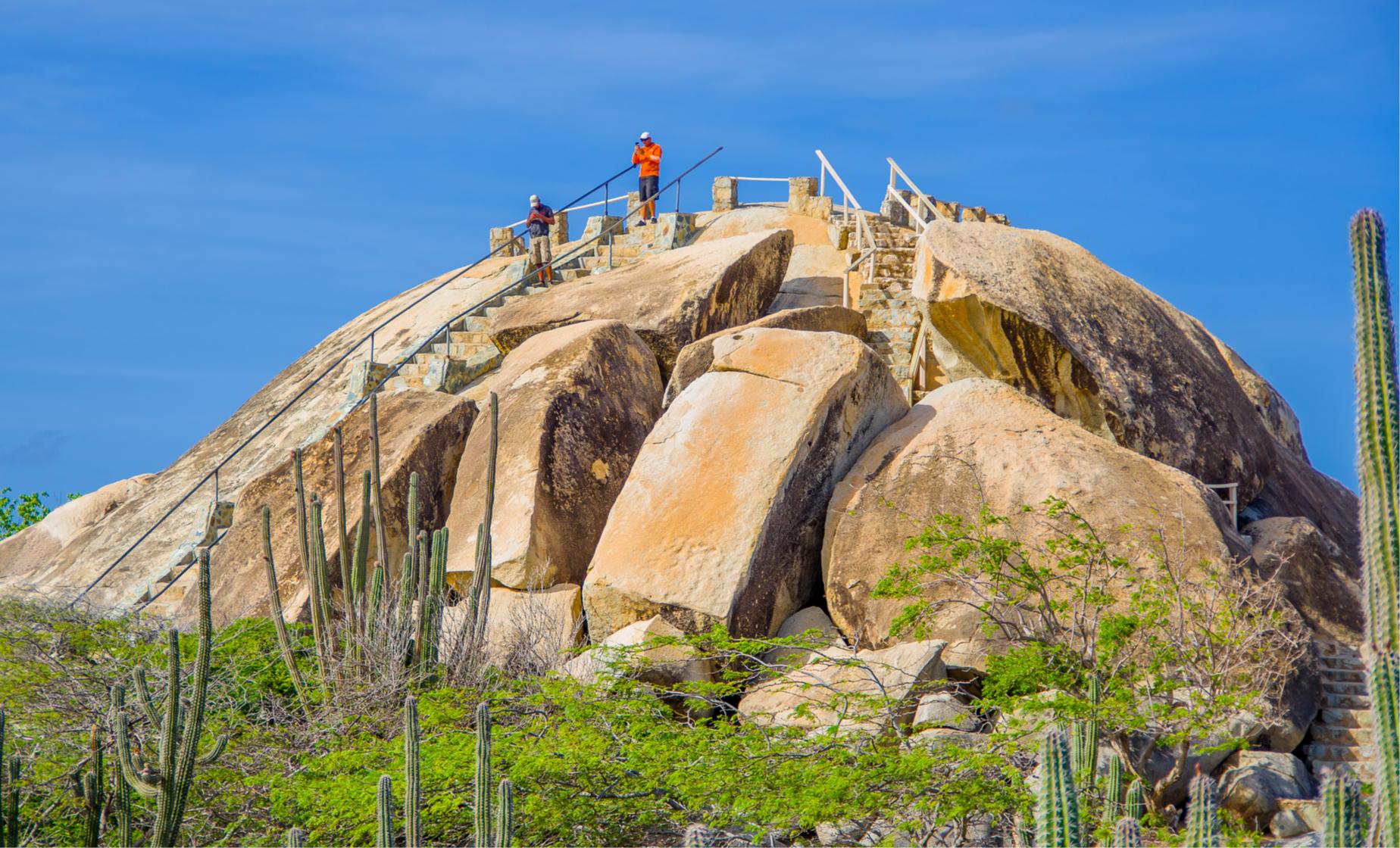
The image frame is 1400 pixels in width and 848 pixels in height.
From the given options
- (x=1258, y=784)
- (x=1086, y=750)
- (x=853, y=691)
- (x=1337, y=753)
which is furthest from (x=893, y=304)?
(x=1086, y=750)

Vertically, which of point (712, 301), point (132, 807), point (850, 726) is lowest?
point (132, 807)

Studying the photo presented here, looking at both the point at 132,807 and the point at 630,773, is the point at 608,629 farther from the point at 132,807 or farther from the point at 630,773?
the point at 132,807

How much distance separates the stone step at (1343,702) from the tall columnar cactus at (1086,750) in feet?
12.5

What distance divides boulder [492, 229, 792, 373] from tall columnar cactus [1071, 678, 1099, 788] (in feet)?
32.2

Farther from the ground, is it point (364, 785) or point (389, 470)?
point (389, 470)

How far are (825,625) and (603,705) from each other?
345 centimetres

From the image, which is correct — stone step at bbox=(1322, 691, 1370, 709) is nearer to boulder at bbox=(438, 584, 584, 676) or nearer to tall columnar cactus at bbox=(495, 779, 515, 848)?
boulder at bbox=(438, 584, 584, 676)

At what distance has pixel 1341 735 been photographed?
1382 cm

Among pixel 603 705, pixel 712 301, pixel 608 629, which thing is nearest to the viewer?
pixel 603 705

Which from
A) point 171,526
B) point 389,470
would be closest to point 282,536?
point 389,470

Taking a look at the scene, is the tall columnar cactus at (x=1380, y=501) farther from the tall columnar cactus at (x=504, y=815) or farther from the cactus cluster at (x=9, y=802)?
the cactus cluster at (x=9, y=802)

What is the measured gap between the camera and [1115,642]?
1261 centimetres

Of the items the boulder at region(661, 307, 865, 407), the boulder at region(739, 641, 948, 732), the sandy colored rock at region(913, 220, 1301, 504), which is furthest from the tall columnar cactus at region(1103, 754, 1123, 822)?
the boulder at region(661, 307, 865, 407)

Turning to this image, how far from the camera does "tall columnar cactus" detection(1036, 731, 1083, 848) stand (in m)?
6.43
